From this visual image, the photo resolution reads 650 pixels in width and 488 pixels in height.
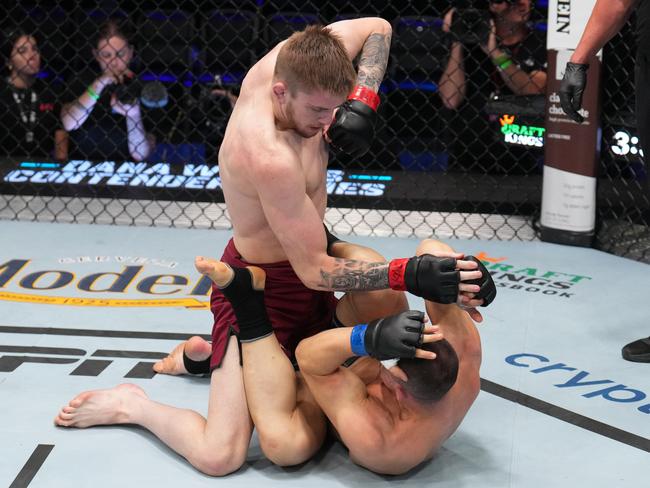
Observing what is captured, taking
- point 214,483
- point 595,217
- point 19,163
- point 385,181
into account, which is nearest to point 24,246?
point 19,163

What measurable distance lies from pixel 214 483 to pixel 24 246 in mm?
1773

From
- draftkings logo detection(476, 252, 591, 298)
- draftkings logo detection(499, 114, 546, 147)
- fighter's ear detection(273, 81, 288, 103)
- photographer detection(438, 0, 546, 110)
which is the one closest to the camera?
fighter's ear detection(273, 81, 288, 103)

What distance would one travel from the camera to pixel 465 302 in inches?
72.7

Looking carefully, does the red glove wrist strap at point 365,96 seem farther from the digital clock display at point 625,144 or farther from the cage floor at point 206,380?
the digital clock display at point 625,144

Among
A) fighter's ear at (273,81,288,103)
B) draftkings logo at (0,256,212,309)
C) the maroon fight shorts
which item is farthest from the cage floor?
fighter's ear at (273,81,288,103)

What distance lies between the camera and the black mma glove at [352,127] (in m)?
2.00

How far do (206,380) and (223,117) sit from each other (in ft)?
6.66

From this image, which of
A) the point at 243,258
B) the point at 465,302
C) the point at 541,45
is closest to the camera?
the point at 465,302

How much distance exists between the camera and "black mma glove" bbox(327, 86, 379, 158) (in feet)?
6.56

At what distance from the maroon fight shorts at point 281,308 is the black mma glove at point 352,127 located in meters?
0.29

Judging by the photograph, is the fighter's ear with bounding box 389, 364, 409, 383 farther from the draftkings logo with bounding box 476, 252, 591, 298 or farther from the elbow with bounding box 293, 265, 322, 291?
the draftkings logo with bounding box 476, 252, 591, 298

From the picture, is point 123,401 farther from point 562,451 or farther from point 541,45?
point 541,45

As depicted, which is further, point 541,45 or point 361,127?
point 541,45

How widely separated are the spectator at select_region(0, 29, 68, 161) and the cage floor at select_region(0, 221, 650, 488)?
2.45 feet
